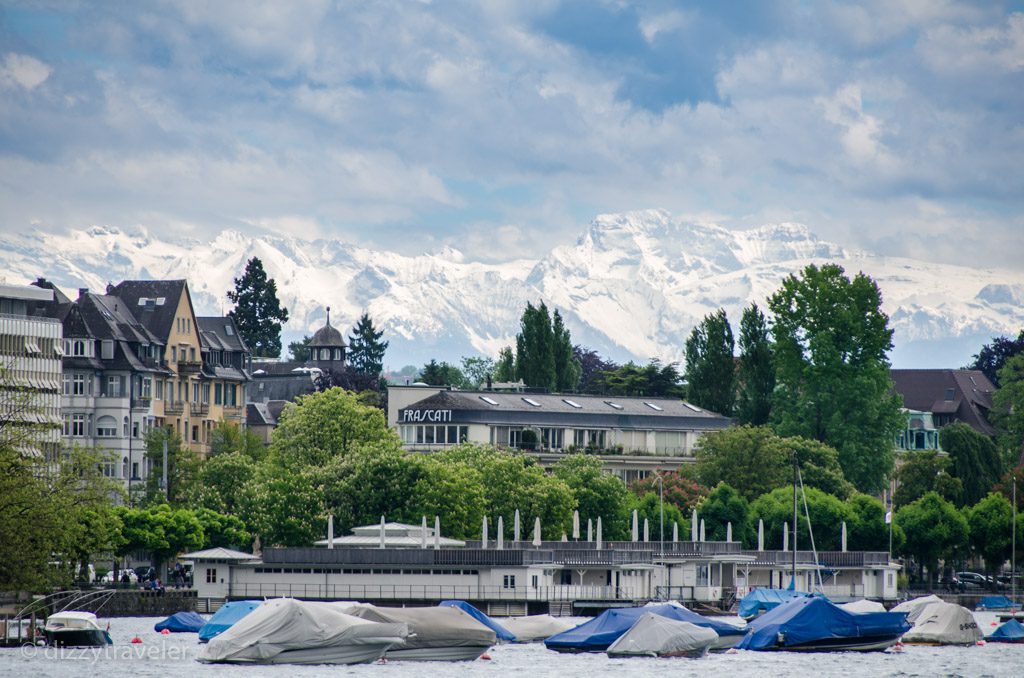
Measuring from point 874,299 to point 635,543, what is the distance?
186ft

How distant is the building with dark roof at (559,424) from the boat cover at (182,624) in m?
57.6

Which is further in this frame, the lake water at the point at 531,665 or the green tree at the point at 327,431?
the green tree at the point at 327,431

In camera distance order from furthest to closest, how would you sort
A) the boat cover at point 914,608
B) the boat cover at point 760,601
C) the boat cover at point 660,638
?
1. the boat cover at point 760,601
2. the boat cover at point 914,608
3. the boat cover at point 660,638

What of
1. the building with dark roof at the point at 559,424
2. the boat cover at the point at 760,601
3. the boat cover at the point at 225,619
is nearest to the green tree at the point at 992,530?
the building with dark roof at the point at 559,424

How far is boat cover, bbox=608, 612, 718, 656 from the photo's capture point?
3716 inches

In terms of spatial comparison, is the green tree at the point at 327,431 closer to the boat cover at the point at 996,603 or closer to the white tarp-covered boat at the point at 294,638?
the boat cover at the point at 996,603

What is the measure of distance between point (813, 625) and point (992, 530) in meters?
57.9

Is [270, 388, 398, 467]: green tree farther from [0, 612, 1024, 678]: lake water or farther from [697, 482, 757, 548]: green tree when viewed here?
[0, 612, 1024, 678]: lake water

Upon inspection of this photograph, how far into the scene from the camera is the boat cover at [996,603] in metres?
142

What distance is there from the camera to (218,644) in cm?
8725

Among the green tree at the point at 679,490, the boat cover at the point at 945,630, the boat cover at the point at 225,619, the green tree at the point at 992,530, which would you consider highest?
the green tree at the point at 679,490

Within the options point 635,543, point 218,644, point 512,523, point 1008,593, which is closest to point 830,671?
point 218,644

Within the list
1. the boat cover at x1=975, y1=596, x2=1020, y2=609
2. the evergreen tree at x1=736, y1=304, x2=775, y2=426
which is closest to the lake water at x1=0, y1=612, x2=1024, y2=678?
the boat cover at x1=975, y1=596, x2=1020, y2=609

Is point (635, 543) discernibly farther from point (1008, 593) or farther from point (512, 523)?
point (1008, 593)
